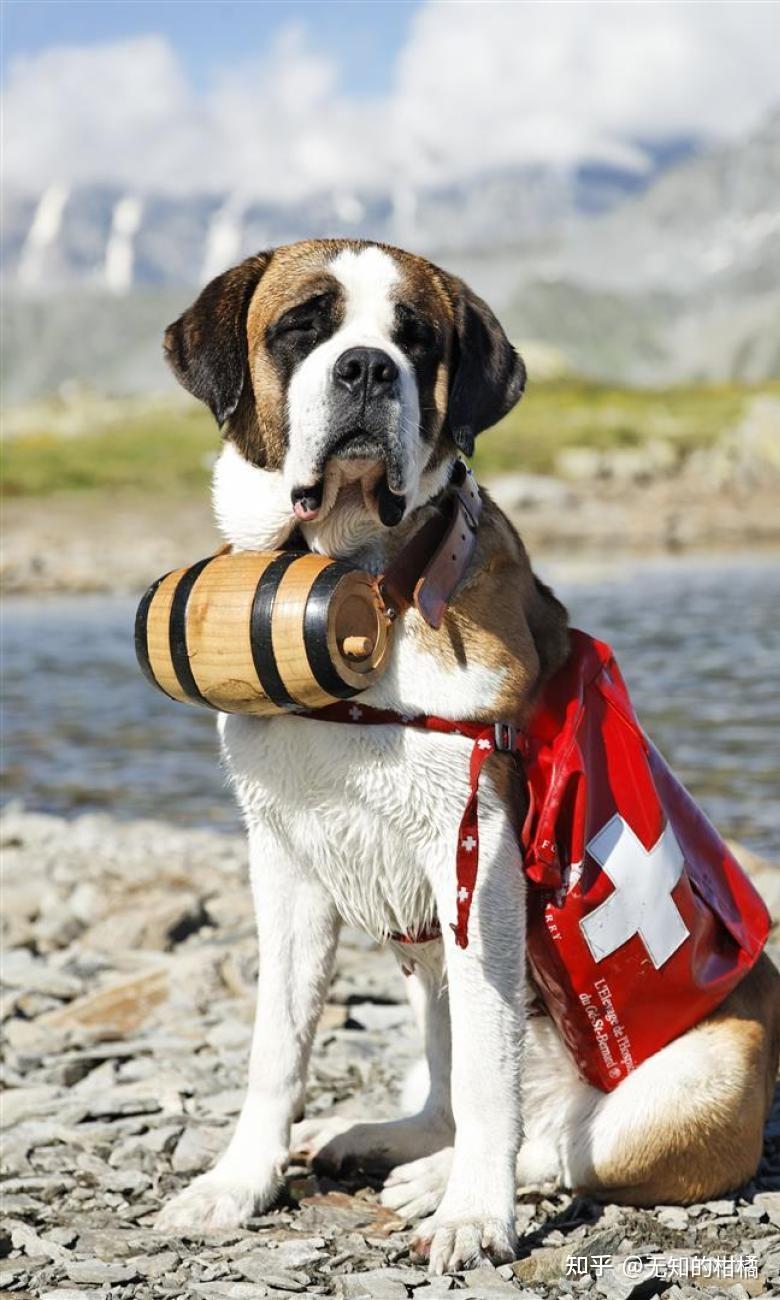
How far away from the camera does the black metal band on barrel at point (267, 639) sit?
140 inches

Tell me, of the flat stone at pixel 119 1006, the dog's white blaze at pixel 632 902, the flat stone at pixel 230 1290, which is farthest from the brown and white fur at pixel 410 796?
the flat stone at pixel 119 1006

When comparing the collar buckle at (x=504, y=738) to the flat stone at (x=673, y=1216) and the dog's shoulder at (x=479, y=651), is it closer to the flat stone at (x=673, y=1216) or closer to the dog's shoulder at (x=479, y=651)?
the dog's shoulder at (x=479, y=651)

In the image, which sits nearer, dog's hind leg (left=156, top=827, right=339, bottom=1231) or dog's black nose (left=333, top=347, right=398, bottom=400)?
dog's black nose (left=333, top=347, right=398, bottom=400)

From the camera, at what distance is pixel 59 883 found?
7738mm

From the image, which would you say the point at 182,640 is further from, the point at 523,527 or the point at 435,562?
the point at 523,527

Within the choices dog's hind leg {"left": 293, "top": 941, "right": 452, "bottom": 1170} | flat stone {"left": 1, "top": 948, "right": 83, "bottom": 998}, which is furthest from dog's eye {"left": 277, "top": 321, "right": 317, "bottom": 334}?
flat stone {"left": 1, "top": 948, "right": 83, "bottom": 998}

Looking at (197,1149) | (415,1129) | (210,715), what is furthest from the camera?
(210,715)

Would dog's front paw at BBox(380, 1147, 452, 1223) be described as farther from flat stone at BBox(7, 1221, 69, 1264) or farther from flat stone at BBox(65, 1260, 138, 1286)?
flat stone at BBox(7, 1221, 69, 1264)

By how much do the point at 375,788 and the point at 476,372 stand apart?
109 centimetres

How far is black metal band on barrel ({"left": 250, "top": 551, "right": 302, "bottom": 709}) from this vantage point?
356 cm

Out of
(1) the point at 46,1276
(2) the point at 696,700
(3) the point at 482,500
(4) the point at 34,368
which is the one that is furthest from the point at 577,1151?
(4) the point at 34,368

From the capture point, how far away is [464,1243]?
11.8ft

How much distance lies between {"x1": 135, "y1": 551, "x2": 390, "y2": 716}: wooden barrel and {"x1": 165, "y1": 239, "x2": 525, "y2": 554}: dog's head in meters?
0.20

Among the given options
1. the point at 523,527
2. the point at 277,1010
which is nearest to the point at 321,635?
the point at 277,1010
